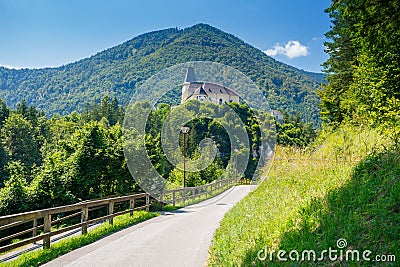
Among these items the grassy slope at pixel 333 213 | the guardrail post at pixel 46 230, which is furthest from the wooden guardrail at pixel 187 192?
the grassy slope at pixel 333 213

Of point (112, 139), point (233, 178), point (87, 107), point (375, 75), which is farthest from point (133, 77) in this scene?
point (375, 75)

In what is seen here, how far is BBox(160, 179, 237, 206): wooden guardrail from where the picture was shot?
19.8 meters

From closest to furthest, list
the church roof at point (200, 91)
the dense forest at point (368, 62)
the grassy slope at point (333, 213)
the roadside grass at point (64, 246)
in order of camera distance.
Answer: the grassy slope at point (333, 213), the dense forest at point (368, 62), the roadside grass at point (64, 246), the church roof at point (200, 91)

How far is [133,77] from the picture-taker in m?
113

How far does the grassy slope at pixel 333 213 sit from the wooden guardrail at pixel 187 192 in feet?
40.0

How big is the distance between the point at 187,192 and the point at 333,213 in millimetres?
20487

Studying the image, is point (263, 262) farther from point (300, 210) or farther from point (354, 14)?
point (354, 14)

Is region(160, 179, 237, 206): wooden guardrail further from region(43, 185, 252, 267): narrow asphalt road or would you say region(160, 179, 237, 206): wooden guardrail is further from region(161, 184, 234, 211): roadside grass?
region(43, 185, 252, 267): narrow asphalt road

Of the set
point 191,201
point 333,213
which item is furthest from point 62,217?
point 333,213

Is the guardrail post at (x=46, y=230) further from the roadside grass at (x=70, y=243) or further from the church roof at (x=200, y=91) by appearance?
the church roof at (x=200, y=91)

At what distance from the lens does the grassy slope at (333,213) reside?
407 cm

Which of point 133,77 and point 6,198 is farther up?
point 133,77

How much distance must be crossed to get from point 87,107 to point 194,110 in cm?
8015

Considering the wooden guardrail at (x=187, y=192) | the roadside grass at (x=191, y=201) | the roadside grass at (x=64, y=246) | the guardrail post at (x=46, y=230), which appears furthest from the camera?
the wooden guardrail at (x=187, y=192)
